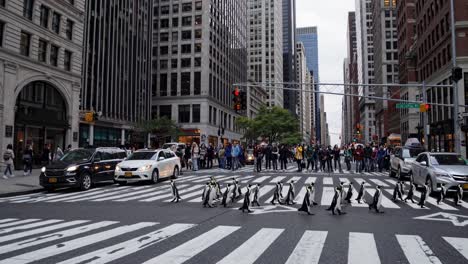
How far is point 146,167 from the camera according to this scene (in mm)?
15891

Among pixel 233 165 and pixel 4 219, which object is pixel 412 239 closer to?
pixel 4 219

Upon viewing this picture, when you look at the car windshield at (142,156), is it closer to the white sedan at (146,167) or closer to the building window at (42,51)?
the white sedan at (146,167)

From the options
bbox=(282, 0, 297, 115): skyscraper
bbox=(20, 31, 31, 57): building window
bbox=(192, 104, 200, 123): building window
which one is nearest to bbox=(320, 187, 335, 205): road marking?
bbox=(20, 31, 31, 57): building window

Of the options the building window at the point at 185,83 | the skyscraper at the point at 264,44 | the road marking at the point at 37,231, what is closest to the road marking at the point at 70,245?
the road marking at the point at 37,231

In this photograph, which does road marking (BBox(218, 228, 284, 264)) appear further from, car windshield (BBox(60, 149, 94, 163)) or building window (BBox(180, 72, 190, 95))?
building window (BBox(180, 72, 190, 95))

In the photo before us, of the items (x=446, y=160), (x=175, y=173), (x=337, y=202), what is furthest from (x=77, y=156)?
(x=446, y=160)

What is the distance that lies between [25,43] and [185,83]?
35053mm

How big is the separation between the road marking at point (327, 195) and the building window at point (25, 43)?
2376 centimetres

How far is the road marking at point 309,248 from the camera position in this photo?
5.11 m

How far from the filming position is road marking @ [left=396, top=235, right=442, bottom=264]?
5137 millimetres

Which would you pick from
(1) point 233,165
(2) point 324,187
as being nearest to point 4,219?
(2) point 324,187

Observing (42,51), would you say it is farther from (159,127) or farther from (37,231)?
(37,231)

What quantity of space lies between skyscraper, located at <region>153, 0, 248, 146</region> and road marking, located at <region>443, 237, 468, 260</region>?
51719mm

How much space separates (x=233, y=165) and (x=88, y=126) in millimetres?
22999
